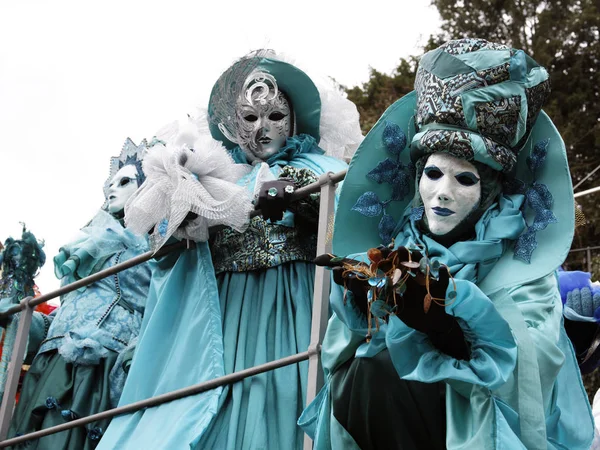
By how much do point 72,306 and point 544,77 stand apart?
8.27 ft

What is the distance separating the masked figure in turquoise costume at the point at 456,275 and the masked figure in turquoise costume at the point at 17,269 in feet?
7.04

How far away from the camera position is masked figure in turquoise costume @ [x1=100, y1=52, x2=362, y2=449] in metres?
3.72

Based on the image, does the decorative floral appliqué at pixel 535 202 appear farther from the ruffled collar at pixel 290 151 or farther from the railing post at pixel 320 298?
the ruffled collar at pixel 290 151

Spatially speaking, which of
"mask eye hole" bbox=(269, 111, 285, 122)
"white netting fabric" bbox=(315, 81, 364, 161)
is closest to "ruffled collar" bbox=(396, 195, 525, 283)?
"mask eye hole" bbox=(269, 111, 285, 122)

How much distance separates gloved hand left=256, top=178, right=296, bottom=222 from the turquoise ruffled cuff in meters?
1.08

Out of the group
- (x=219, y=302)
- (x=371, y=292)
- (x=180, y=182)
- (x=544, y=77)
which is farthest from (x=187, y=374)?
(x=544, y=77)

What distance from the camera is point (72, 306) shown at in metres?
5.00

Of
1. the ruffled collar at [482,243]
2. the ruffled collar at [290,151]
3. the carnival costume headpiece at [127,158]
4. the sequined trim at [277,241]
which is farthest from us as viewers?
the carnival costume headpiece at [127,158]

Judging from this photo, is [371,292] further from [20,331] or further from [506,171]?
[20,331]

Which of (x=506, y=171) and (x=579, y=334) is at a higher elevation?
(x=506, y=171)

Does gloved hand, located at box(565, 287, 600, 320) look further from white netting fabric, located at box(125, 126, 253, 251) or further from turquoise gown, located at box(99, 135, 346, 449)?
white netting fabric, located at box(125, 126, 253, 251)

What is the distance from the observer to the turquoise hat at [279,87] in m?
4.37

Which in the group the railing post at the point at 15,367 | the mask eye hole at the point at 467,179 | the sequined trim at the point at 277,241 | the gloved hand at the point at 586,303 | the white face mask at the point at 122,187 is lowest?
the railing post at the point at 15,367

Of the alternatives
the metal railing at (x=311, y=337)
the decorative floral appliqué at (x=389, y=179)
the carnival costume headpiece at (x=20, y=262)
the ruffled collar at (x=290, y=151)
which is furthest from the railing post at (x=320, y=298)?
the carnival costume headpiece at (x=20, y=262)
